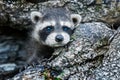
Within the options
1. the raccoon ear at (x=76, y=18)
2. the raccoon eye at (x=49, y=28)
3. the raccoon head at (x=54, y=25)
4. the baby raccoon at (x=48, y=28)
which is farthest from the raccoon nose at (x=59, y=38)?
the raccoon ear at (x=76, y=18)

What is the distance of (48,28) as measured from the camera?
240 inches

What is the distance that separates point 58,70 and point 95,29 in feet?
4.02

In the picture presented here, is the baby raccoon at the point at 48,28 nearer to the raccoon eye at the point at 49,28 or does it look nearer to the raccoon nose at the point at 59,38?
the raccoon eye at the point at 49,28

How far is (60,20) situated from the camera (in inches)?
244

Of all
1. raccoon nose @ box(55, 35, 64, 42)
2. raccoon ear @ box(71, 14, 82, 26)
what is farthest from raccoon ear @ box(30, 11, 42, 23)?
raccoon nose @ box(55, 35, 64, 42)

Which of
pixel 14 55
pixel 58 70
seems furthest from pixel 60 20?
pixel 14 55

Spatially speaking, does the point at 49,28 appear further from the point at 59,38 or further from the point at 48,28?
the point at 59,38

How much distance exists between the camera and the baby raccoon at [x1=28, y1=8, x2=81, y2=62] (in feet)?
19.7

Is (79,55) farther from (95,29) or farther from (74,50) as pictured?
(95,29)

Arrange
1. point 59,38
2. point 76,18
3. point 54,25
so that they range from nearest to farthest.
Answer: point 59,38
point 54,25
point 76,18

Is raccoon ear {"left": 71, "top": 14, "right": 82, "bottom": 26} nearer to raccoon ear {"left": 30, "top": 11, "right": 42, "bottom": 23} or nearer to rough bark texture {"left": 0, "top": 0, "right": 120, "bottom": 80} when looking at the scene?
rough bark texture {"left": 0, "top": 0, "right": 120, "bottom": 80}

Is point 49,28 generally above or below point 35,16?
below

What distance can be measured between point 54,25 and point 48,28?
0.40 feet

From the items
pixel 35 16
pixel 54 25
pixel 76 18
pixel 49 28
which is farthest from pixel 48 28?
pixel 76 18
